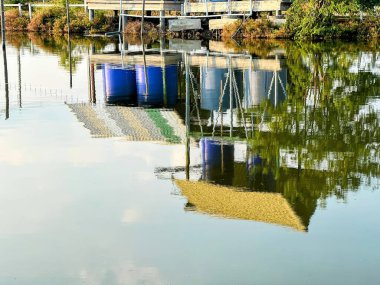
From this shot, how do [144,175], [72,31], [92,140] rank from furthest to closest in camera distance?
1. [72,31]
2. [92,140]
3. [144,175]

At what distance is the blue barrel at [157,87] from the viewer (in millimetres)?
16828

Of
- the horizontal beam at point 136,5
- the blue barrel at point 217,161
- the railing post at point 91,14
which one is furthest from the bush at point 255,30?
the blue barrel at point 217,161

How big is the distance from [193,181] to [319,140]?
292 centimetres

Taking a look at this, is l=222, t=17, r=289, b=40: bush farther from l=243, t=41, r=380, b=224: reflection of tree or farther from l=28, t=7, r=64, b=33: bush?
l=243, t=41, r=380, b=224: reflection of tree

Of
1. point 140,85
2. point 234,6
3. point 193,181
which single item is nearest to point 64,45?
point 234,6

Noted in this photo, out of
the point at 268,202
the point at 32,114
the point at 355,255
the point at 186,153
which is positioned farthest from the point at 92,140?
the point at 355,255

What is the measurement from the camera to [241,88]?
59.2ft

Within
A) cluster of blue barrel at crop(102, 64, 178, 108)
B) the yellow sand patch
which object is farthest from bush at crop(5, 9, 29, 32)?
the yellow sand patch

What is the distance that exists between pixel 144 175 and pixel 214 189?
1203mm

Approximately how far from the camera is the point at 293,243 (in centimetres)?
753

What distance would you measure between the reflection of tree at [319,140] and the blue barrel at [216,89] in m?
0.94

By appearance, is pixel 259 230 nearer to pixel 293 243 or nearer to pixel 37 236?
pixel 293 243

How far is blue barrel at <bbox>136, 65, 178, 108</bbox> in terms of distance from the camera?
16.8 metres

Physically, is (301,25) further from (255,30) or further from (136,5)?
(136,5)
